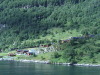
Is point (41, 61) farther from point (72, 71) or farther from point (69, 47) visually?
point (72, 71)

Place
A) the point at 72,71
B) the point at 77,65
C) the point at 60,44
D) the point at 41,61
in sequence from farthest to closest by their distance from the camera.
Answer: the point at 60,44, the point at 41,61, the point at 77,65, the point at 72,71

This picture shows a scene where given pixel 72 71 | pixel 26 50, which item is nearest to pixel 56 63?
pixel 72 71

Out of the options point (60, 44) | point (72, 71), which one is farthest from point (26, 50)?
point (72, 71)

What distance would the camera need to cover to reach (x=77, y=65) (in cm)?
14062

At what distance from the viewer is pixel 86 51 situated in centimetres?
14912

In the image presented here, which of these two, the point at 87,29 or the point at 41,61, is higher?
the point at 87,29

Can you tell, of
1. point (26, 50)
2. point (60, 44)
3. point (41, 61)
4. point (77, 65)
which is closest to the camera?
point (77, 65)

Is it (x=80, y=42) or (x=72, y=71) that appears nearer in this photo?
(x=72, y=71)

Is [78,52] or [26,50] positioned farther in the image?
[26,50]

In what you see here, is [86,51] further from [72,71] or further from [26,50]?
[26,50]

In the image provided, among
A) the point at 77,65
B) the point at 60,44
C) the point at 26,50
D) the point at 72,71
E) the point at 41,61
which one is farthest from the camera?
the point at 26,50

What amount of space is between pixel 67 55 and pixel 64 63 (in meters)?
3.42

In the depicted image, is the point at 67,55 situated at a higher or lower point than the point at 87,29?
lower

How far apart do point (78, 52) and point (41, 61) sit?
1604 cm
